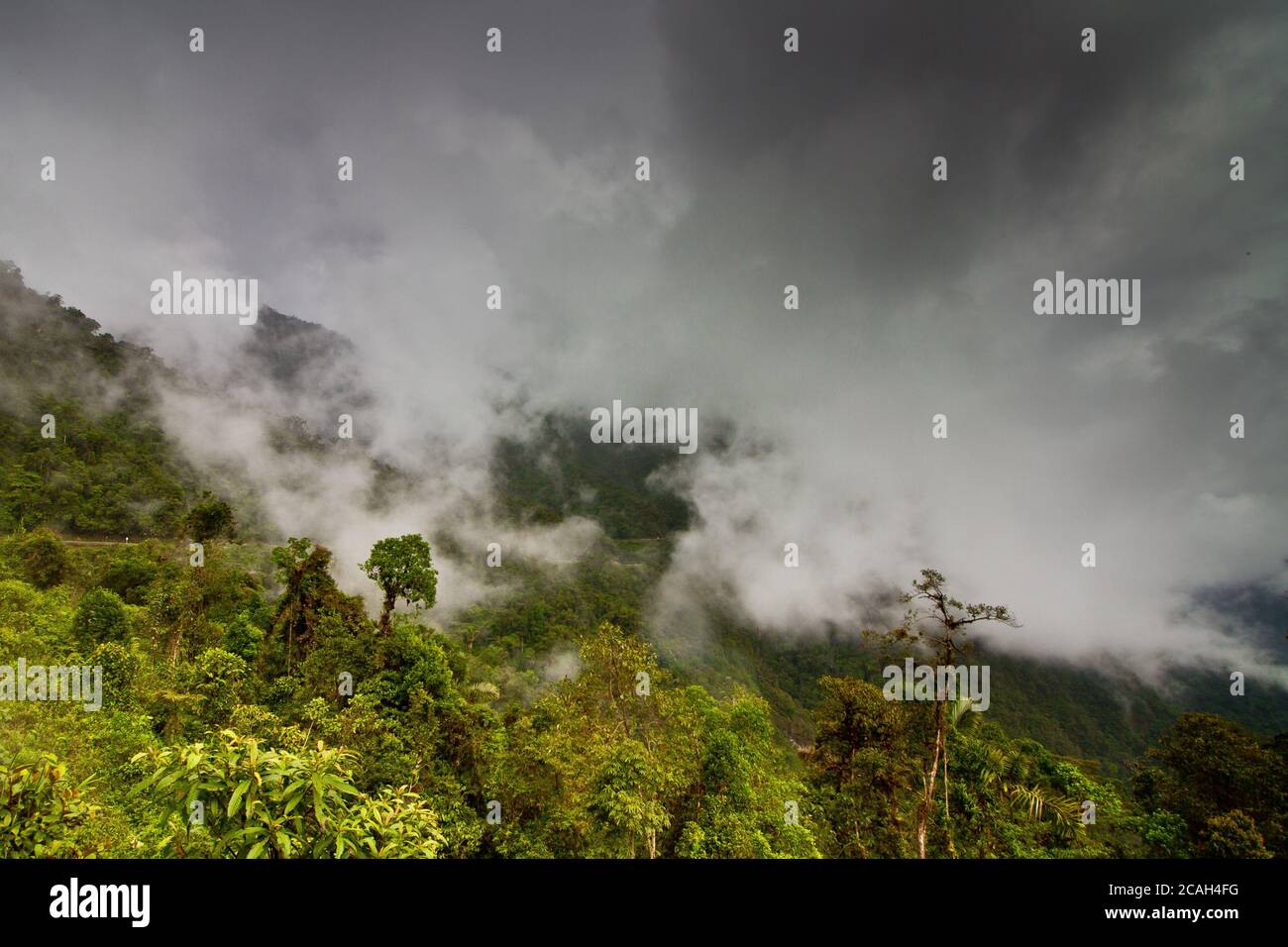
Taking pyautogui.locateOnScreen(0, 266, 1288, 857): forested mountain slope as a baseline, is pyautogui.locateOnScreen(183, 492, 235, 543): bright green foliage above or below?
above

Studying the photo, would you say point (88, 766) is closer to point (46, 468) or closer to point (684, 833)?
point (684, 833)

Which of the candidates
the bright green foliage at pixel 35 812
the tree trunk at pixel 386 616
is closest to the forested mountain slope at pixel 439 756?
the bright green foliage at pixel 35 812

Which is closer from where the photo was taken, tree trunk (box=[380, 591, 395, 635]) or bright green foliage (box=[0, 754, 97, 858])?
bright green foliage (box=[0, 754, 97, 858])

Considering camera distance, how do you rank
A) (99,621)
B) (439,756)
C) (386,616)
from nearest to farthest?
1. (439,756)
2. (99,621)
3. (386,616)

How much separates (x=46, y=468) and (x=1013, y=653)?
712ft

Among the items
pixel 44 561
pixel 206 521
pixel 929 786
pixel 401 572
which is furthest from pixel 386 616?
pixel 44 561

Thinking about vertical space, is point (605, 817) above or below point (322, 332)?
below

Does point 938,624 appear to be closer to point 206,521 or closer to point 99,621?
point 99,621

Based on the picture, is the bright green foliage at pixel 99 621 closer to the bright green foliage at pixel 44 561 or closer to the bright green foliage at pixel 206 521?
the bright green foliage at pixel 206 521

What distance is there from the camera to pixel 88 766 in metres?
12.0

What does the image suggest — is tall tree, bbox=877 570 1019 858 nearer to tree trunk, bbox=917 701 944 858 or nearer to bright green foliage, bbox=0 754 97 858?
tree trunk, bbox=917 701 944 858

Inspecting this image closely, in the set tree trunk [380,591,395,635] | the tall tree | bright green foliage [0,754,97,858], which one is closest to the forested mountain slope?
bright green foliage [0,754,97,858]

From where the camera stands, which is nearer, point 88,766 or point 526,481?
point 88,766
